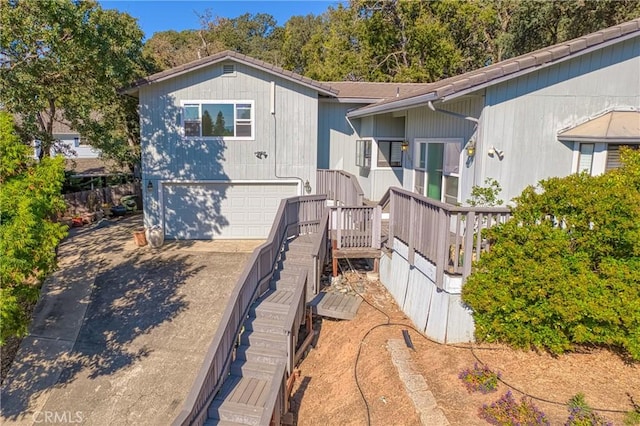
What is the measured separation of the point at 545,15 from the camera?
2245 cm

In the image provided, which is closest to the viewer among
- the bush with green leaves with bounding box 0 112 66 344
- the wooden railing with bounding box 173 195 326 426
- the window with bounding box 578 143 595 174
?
the bush with green leaves with bounding box 0 112 66 344

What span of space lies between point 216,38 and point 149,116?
24.6m

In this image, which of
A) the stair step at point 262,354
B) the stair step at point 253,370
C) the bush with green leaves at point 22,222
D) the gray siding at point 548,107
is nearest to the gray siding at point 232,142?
the gray siding at point 548,107

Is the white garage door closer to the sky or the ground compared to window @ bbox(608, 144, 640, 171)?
closer to the ground

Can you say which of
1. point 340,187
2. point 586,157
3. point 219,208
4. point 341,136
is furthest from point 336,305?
point 341,136

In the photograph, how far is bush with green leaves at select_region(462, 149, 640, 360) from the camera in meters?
5.00

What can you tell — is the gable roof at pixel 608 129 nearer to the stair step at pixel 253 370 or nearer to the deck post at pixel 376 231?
the deck post at pixel 376 231

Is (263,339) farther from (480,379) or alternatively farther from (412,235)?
(480,379)

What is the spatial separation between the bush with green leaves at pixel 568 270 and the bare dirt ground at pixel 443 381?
10.0 inches

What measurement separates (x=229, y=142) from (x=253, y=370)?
8.92 meters

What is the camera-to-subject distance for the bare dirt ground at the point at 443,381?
4664mm

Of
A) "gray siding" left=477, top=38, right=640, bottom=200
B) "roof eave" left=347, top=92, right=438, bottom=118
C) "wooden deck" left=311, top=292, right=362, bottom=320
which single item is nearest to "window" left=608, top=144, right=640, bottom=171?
"gray siding" left=477, top=38, right=640, bottom=200

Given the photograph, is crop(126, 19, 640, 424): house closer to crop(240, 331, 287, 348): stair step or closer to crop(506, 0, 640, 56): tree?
crop(240, 331, 287, 348): stair step

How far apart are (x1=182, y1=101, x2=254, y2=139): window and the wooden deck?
7.08m
